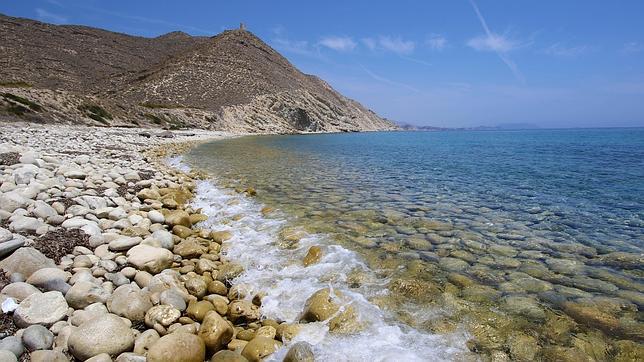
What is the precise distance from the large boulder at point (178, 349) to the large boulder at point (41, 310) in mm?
1229

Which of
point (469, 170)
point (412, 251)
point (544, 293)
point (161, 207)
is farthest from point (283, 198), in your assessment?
point (469, 170)

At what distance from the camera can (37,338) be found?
3535 mm

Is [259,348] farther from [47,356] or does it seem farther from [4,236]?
[4,236]

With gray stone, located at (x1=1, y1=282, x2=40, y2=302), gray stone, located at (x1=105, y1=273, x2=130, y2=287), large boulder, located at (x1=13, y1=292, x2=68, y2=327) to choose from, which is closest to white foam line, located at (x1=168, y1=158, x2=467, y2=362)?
gray stone, located at (x1=105, y1=273, x2=130, y2=287)

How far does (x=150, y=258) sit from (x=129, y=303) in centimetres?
137

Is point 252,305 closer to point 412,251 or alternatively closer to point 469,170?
point 412,251

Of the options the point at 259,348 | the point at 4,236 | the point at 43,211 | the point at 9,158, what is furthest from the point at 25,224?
the point at 9,158

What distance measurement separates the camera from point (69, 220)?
658cm

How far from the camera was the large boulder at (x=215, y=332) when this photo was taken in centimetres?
397

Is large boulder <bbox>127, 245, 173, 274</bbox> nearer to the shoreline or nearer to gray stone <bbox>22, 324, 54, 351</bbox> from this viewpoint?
the shoreline

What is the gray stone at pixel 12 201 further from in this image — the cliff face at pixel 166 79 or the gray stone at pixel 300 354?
the cliff face at pixel 166 79

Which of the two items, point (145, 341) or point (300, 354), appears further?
point (145, 341)

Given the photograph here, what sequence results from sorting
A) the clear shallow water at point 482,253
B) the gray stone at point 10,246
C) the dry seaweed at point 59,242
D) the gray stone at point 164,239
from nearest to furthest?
the clear shallow water at point 482,253, the gray stone at point 10,246, the dry seaweed at point 59,242, the gray stone at point 164,239

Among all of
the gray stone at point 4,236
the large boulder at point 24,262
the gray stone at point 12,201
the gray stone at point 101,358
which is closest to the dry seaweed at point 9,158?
the gray stone at point 12,201
